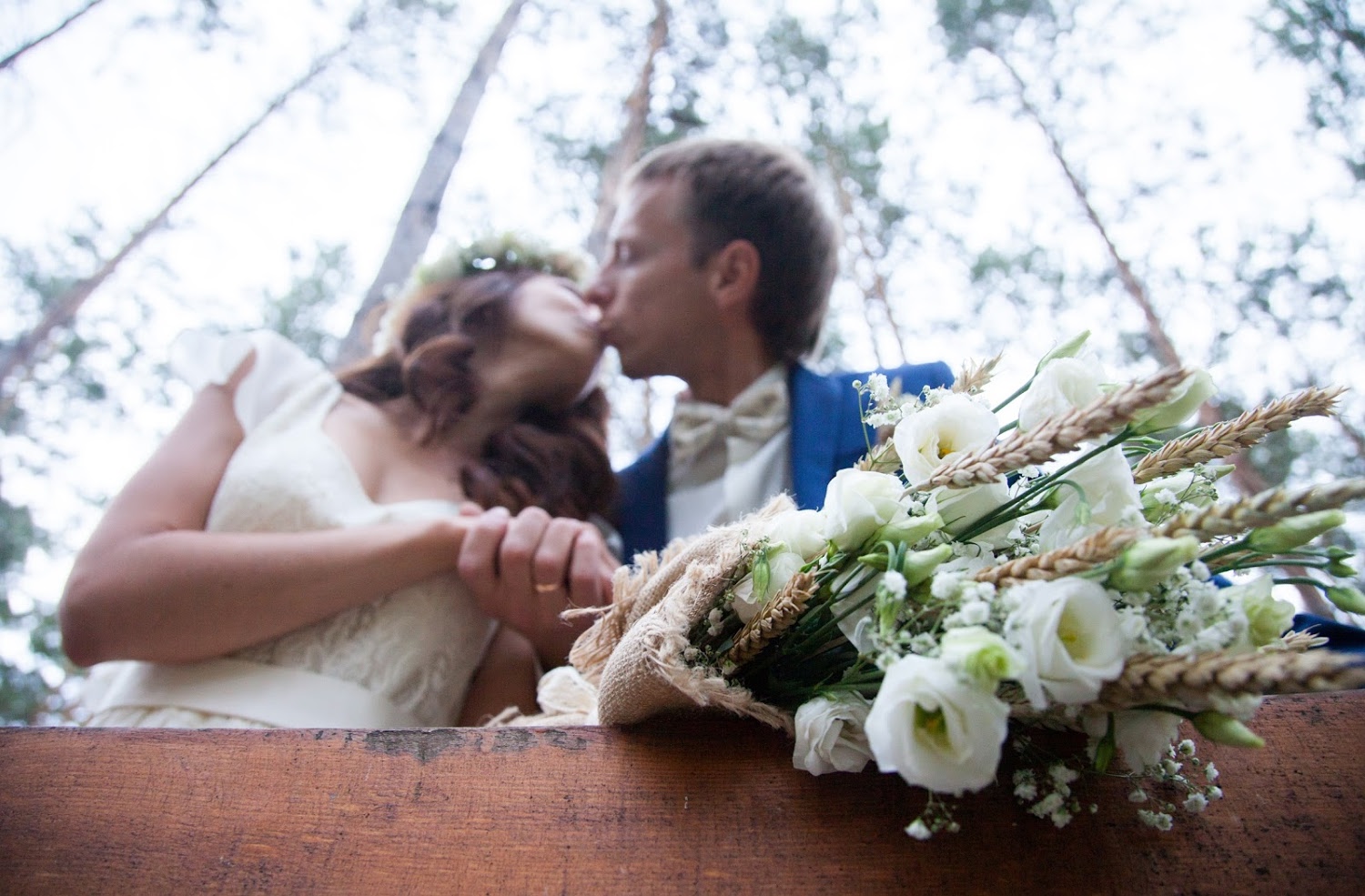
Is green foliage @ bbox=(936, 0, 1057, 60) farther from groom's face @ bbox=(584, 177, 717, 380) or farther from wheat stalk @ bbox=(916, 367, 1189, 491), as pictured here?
wheat stalk @ bbox=(916, 367, 1189, 491)

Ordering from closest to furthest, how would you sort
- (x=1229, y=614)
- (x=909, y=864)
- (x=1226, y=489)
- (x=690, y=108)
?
(x=1229, y=614) → (x=909, y=864) → (x=1226, y=489) → (x=690, y=108)

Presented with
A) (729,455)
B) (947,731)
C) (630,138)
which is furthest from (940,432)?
(630,138)

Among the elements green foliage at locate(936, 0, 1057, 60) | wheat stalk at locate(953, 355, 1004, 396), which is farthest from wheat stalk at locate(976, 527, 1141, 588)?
green foliage at locate(936, 0, 1057, 60)

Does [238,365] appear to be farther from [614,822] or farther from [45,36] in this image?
[45,36]

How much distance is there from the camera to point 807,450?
1.89m

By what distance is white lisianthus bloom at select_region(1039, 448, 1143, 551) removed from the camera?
28.1 inches

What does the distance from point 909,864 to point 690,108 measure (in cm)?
684

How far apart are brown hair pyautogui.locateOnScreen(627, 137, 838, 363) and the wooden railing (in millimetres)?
1733


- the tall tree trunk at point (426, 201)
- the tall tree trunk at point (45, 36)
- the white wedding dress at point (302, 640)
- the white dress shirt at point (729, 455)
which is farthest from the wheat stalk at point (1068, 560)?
the tall tree trunk at point (45, 36)

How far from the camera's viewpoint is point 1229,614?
64cm

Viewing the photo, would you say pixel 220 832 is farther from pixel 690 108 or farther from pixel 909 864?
pixel 690 108

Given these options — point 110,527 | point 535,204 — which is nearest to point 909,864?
point 110,527

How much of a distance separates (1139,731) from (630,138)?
6.16 m

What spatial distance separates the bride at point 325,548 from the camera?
4.50ft
